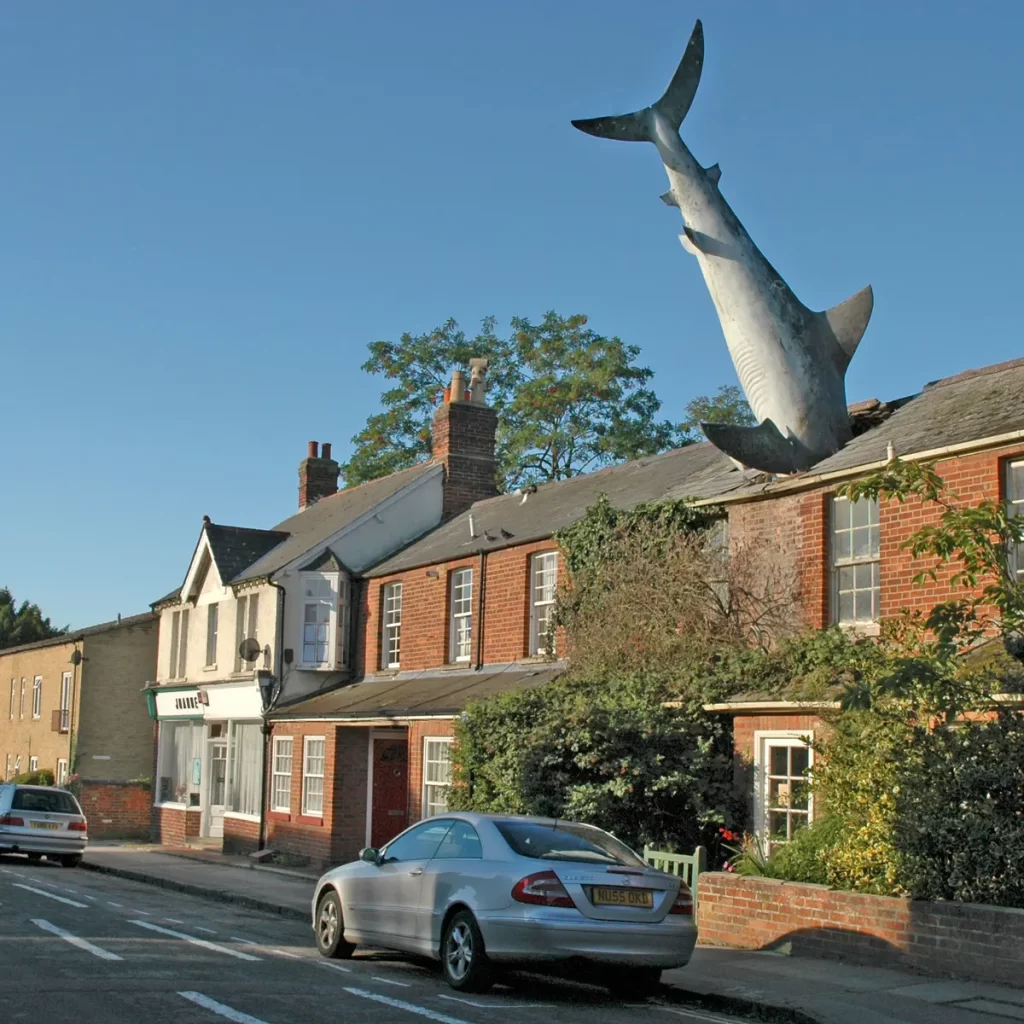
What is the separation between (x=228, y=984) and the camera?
10234 millimetres

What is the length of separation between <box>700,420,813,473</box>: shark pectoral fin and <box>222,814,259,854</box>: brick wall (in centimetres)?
1453

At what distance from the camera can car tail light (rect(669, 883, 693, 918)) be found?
10554mm

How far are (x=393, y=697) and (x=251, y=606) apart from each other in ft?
21.9

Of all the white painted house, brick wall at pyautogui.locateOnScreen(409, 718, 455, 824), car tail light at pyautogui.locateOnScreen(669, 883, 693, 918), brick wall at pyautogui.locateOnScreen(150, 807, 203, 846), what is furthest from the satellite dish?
car tail light at pyautogui.locateOnScreen(669, 883, 693, 918)

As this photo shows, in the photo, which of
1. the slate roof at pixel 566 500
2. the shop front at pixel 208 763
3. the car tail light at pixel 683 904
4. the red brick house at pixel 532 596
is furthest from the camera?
the shop front at pixel 208 763

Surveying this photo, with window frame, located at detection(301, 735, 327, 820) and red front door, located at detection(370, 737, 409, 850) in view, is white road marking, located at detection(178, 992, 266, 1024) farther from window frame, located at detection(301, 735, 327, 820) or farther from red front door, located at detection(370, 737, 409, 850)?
window frame, located at detection(301, 735, 327, 820)

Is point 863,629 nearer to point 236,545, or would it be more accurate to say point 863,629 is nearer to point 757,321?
point 757,321

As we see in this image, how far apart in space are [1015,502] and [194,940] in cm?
977

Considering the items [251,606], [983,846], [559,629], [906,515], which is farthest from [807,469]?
[251,606]

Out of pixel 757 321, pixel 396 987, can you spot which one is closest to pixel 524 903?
pixel 396 987

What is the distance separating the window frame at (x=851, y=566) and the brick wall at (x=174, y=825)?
19675 millimetres

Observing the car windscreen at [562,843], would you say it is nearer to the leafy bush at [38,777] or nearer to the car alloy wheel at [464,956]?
the car alloy wheel at [464,956]

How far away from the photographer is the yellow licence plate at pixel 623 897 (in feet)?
33.4

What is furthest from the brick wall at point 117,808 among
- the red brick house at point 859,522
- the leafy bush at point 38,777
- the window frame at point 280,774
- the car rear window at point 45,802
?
the red brick house at point 859,522
